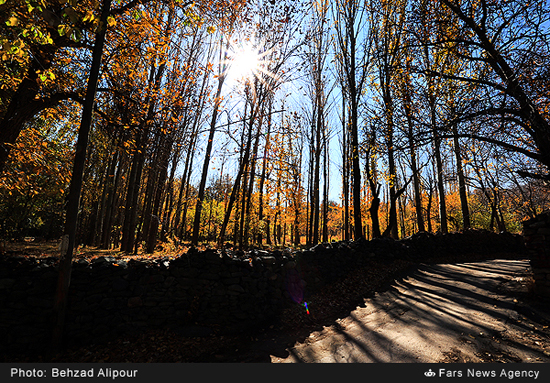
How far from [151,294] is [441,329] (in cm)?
515

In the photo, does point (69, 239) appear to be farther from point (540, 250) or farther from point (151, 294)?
point (540, 250)

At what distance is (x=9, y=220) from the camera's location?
432 inches

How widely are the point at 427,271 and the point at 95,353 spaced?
352 inches

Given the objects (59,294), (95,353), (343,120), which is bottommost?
(95,353)

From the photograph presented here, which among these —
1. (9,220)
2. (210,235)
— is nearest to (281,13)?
(9,220)

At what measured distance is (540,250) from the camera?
4.74 meters

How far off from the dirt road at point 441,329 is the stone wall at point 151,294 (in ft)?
4.45

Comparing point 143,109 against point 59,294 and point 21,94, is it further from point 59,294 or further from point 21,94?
point 59,294

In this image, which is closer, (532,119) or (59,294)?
(59,294)

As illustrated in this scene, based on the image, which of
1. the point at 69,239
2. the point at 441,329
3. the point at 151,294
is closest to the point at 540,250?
the point at 441,329

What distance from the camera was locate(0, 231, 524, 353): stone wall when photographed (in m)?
3.85

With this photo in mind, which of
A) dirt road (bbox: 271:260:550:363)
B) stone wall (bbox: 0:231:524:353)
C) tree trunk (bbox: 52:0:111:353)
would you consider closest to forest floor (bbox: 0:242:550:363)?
dirt road (bbox: 271:260:550:363)

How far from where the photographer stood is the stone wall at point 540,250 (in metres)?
4.62

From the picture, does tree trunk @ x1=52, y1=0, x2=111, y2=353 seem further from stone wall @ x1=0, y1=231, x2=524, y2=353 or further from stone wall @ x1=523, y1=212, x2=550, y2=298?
stone wall @ x1=523, y1=212, x2=550, y2=298
